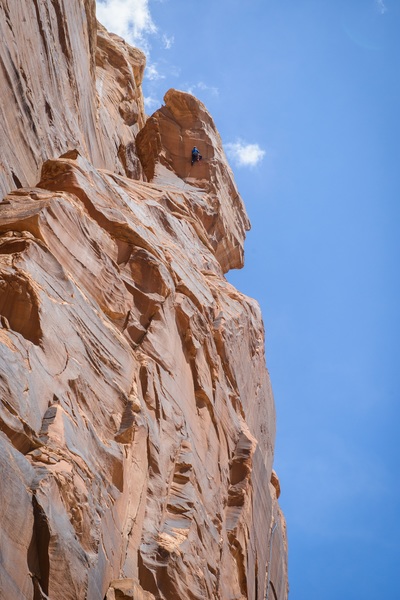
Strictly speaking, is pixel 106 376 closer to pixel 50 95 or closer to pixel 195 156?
pixel 50 95

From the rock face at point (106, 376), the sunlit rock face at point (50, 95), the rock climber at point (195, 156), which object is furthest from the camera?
the rock climber at point (195, 156)

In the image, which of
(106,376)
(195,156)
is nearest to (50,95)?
(106,376)

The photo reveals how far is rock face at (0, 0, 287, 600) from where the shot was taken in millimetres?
9328

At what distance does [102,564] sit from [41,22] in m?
16.0

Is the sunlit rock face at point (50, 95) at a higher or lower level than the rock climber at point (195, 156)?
lower

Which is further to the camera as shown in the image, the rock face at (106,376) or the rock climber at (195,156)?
the rock climber at (195,156)

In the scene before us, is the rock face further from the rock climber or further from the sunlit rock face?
the rock climber

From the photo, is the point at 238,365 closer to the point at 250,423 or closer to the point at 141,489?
the point at 250,423

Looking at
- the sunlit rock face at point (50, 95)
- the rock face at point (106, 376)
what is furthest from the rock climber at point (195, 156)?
the rock face at point (106, 376)

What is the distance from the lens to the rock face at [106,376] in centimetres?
933

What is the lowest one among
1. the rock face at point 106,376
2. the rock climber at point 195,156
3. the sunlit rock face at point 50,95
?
the rock face at point 106,376

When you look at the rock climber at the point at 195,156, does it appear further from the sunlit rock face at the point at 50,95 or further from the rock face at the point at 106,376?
the rock face at the point at 106,376

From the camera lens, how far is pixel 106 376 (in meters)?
12.3

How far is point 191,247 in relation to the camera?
73.2 ft
